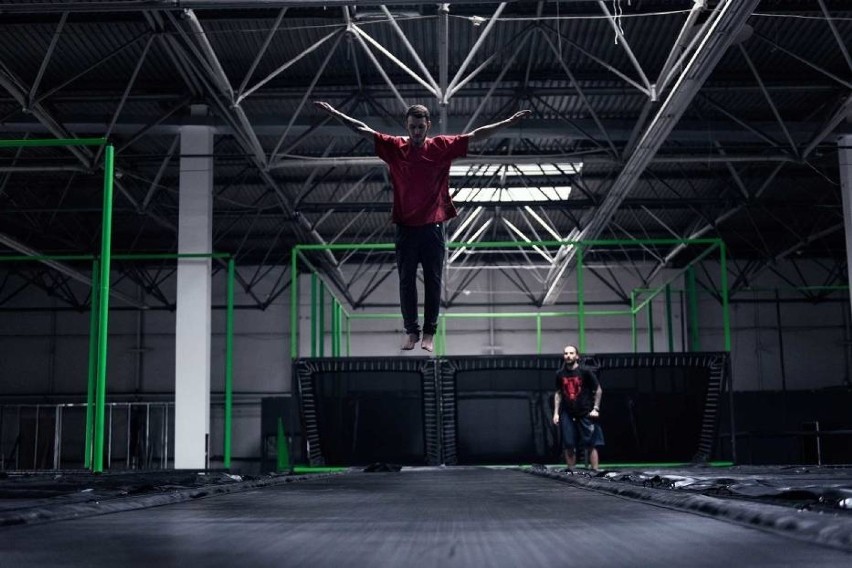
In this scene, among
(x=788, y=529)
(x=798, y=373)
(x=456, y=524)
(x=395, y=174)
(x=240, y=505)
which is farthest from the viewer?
(x=798, y=373)

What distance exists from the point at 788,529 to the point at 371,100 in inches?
395

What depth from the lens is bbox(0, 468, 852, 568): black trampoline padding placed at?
5.77ft

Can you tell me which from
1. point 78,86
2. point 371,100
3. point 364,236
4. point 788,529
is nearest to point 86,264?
point 364,236

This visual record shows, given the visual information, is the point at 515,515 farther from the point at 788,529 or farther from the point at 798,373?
the point at 798,373

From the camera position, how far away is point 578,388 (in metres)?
8.98

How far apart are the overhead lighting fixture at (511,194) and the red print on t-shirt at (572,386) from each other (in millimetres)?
6599

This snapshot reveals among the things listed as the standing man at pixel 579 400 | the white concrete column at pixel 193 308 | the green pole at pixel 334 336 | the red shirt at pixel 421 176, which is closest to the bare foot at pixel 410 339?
the red shirt at pixel 421 176

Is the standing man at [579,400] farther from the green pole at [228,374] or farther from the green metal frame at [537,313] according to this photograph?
the green pole at [228,374]

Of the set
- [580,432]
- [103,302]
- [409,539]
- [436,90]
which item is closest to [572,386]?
[580,432]

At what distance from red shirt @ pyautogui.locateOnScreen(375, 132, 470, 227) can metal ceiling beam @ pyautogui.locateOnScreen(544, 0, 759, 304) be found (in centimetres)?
373

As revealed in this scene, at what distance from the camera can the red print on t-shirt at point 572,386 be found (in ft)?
29.5

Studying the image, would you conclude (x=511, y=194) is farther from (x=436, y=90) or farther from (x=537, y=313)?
(x=436, y=90)

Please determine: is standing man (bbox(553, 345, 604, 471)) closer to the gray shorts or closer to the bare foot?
the gray shorts

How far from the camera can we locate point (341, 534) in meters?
2.27
